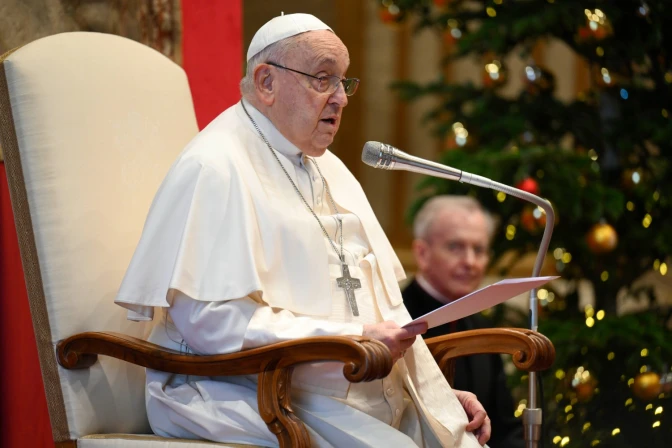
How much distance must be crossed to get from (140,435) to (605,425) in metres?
3.39

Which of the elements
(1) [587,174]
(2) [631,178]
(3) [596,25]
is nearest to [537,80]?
(3) [596,25]

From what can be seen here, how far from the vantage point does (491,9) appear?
5777 millimetres

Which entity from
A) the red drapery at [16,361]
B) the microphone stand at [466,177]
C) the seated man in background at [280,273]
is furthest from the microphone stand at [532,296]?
the red drapery at [16,361]

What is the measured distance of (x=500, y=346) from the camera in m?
2.89

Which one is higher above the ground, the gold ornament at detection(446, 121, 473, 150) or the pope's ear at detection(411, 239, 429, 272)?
the gold ornament at detection(446, 121, 473, 150)

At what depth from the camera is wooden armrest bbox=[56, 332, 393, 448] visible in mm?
2311

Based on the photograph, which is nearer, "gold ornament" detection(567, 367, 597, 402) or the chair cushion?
the chair cushion

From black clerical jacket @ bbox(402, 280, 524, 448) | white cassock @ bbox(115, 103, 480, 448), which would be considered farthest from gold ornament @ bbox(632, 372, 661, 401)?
white cassock @ bbox(115, 103, 480, 448)

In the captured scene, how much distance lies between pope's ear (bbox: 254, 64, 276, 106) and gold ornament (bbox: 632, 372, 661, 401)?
3.00m

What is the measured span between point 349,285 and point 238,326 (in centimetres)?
43

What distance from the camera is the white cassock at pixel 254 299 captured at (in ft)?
8.39

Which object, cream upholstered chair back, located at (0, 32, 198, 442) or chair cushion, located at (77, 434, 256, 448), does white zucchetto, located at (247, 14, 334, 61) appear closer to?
cream upholstered chair back, located at (0, 32, 198, 442)

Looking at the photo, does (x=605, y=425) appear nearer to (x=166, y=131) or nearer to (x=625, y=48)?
(x=625, y=48)

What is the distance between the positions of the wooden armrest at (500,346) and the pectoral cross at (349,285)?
369 mm
